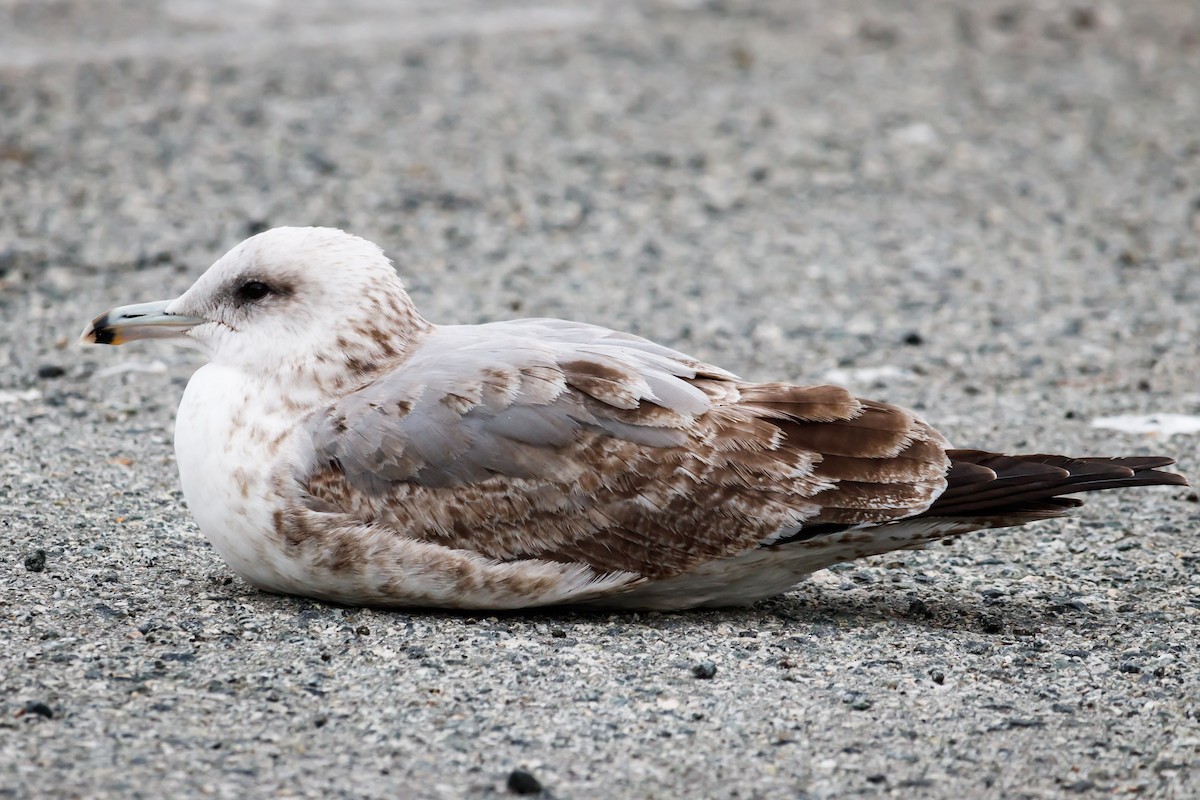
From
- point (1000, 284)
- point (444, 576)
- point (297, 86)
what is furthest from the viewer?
point (297, 86)

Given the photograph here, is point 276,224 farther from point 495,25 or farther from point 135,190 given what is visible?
point 495,25

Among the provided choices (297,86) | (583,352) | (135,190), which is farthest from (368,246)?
(297,86)

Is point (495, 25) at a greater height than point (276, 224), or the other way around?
point (495, 25)

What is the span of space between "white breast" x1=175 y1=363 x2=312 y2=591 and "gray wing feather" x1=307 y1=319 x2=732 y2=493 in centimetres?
15

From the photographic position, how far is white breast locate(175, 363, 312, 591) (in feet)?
15.5

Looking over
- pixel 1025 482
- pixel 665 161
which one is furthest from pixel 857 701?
pixel 665 161

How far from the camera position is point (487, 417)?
4707 millimetres

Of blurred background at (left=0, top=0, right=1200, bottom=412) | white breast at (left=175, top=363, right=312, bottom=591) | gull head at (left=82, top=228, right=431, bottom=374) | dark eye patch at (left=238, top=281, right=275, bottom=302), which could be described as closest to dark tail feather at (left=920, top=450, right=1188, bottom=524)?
gull head at (left=82, top=228, right=431, bottom=374)

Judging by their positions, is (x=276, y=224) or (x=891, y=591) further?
(x=276, y=224)

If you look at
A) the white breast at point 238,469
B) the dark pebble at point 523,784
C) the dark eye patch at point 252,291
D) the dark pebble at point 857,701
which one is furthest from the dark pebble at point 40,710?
the dark pebble at point 857,701

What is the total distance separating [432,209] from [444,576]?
18.4 feet

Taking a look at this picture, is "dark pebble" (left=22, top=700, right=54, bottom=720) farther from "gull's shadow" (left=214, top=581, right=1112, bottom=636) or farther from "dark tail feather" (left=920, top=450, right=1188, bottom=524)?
"dark tail feather" (left=920, top=450, right=1188, bottom=524)

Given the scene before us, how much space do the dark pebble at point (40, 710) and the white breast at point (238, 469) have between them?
862 mm

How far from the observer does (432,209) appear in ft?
33.0
